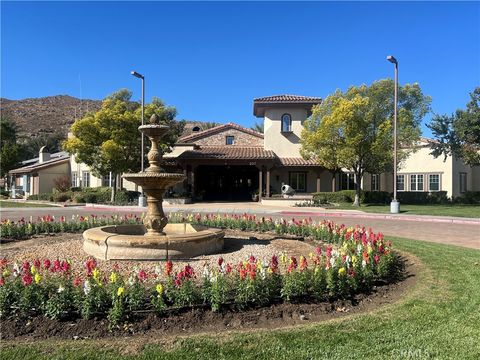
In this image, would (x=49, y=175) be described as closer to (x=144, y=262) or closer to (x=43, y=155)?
(x=43, y=155)

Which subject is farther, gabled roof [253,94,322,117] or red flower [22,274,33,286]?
gabled roof [253,94,322,117]

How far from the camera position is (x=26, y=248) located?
30.9 feet

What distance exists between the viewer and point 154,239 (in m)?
7.70

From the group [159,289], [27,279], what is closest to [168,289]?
[159,289]

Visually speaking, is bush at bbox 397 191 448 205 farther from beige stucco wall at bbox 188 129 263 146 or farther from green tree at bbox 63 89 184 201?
green tree at bbox 63 89 184 201

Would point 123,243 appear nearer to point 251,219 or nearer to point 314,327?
point 314,327

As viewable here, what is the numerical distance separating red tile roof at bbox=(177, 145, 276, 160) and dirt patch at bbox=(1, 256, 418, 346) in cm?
2667

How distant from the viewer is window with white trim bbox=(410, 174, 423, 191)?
3448 cm

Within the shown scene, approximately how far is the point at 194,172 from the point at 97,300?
1119 inches

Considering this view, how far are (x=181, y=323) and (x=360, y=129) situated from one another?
24127mm

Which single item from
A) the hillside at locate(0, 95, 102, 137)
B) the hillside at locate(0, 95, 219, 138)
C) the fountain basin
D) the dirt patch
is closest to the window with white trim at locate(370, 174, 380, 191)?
the fountain basin

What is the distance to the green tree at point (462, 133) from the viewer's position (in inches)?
1065

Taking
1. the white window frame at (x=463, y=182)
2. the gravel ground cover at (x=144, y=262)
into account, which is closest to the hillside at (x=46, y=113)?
the white window frame at (x=463, y=182)

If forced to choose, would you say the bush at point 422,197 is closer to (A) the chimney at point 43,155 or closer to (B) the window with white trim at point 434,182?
(B) the window with white trim at point 434,182
